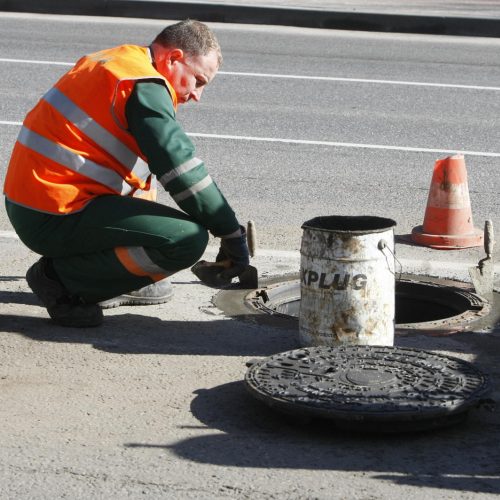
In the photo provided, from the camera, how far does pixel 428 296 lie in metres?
5.64

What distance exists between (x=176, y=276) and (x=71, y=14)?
10418 millimetres

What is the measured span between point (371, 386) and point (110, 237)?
4.52 ft

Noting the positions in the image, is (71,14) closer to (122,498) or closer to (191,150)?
(191,150)

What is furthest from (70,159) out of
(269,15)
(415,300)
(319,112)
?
(269,15)

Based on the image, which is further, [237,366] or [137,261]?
[137,261]

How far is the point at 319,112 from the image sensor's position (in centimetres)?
977

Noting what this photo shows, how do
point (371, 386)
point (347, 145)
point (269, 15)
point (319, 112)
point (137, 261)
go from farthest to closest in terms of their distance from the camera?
point (269, 15) → point (319, 112) → point (347, 145) → point (137, 261) → point (371, 386)

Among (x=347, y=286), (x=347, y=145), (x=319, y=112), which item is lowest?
(x=347, y=286)

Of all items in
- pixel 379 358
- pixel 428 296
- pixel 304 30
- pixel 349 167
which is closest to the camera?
pixel 379 358

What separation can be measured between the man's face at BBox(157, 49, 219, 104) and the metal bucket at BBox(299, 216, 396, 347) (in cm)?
86

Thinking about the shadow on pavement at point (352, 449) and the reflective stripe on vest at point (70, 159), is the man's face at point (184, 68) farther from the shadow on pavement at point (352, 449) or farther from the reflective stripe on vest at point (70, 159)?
the shadow on pavement at point (352, 449)

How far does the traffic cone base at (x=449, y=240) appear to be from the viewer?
6.33 meters

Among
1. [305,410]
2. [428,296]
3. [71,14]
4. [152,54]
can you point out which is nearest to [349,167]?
[428,296]

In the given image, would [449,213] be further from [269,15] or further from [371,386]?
[269,15]
